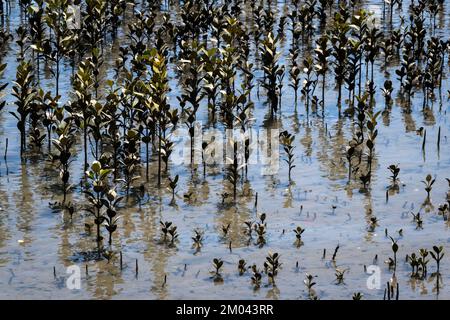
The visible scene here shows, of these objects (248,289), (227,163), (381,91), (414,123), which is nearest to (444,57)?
(381,91)

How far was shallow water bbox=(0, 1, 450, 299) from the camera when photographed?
9.53 m

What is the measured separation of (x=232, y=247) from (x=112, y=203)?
1968 millimetres

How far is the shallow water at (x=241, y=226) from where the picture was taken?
375 inches

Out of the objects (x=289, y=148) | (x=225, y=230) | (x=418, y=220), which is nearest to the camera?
(x=225, y=230)

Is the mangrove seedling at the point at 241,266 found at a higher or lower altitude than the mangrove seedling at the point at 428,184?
lower

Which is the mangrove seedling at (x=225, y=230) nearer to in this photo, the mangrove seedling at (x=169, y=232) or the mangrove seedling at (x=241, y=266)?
the mangrove seedling at (x=169, y=232)

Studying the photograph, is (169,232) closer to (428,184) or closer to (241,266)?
(241,266)

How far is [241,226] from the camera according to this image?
11.1 metres

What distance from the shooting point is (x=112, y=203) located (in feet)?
38.4

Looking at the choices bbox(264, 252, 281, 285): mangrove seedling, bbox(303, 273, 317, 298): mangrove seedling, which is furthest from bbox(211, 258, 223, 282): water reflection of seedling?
bbox(303, 273, 317, 298): mangrove seedling

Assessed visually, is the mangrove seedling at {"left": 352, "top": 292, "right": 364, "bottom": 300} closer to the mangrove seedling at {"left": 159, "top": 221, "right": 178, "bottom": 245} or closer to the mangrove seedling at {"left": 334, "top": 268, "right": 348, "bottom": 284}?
the mangrove seedling at {"left": 334, "top": 268, "right": 348, "bottom": 284}

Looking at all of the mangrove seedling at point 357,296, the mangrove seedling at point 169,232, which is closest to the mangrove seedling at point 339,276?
the mangrove seedling at point 357,296

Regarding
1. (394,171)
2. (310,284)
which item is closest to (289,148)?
(394,171)
